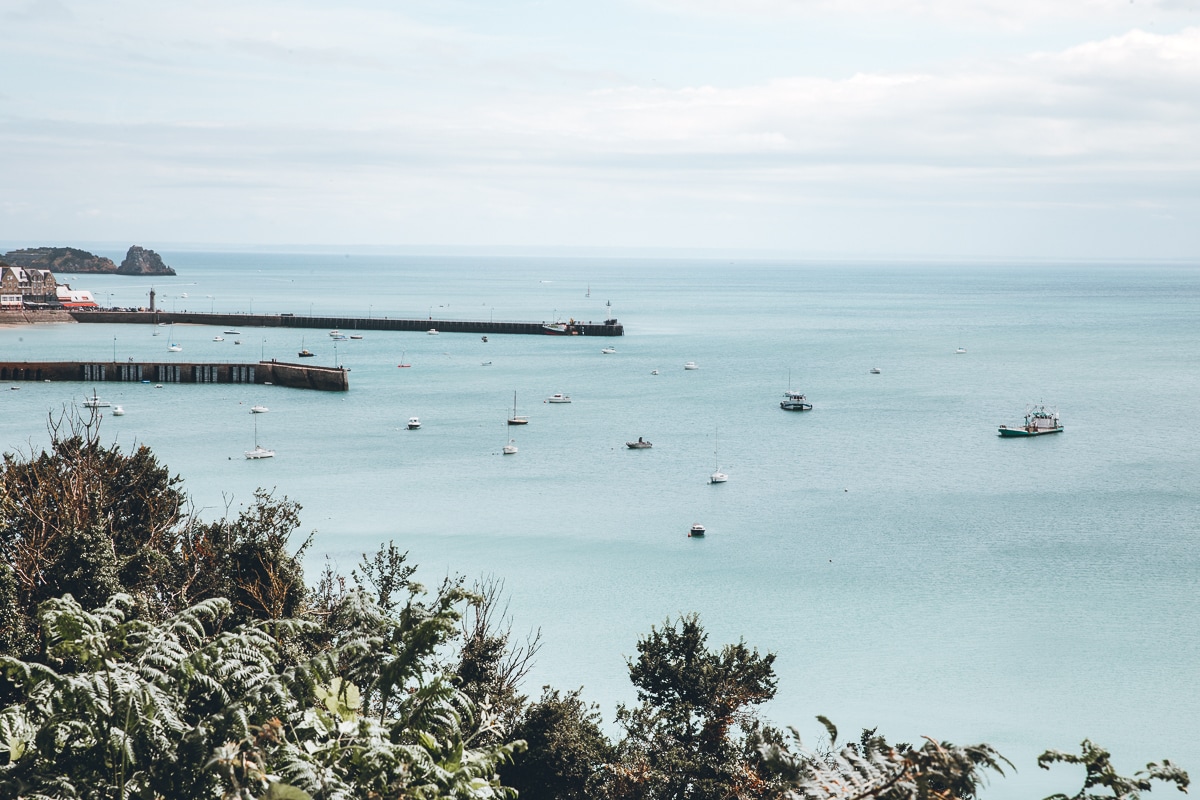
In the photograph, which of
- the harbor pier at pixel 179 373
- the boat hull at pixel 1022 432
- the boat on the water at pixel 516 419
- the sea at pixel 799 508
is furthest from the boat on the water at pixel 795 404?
the harbor pier at pixel 179 373

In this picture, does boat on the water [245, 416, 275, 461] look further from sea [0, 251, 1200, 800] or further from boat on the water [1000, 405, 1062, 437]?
boat on the water [1000, 405, 1062, 437]

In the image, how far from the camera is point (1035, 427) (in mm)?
73125

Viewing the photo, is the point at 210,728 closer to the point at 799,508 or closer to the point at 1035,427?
the point at 799,508

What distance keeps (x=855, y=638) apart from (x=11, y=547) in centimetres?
2498

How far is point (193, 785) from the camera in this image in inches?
328

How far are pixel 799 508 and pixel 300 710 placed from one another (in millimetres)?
45438

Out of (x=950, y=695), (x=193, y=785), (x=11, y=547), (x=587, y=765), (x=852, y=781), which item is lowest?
(x=950, y=695)

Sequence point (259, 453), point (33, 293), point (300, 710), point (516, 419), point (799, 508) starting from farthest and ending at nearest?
point (33, 293) → point (516, 419) → point (259, 453) → point (799, 508) → point (300, 710)

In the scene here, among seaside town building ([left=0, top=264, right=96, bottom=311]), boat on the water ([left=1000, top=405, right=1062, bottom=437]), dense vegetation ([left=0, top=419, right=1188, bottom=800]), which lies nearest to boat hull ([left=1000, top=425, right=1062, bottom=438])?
boat on the water ([left=1000, top=405, right=1062, bottom=437])

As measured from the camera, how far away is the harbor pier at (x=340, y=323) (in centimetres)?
13662

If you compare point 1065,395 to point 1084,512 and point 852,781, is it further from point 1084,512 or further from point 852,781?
point 852,781

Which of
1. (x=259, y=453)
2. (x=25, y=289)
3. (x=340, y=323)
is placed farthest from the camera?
(x=25, y=289)

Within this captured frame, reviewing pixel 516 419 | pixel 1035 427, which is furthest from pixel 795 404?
pixel 516 419

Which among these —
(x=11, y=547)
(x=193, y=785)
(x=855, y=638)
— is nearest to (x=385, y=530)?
(x=855, y=638)
